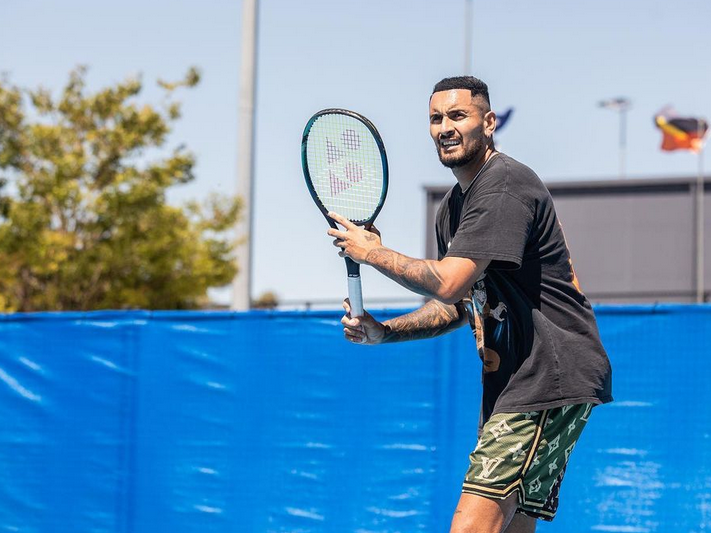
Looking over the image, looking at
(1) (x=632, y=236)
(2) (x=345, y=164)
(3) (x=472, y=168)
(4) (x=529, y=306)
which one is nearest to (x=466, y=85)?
(3) (x=472, y=168)

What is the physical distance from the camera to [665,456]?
561cm

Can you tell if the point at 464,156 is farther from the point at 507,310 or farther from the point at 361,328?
the point at 361,328

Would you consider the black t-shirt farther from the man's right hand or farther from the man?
the man's right hand

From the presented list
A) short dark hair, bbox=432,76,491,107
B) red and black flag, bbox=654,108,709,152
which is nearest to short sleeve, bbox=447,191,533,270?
short dark hair, bbox=432,76,491,107

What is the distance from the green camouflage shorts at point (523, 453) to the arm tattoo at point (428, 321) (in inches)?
20.3

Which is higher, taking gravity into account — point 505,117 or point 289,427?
point 505,117

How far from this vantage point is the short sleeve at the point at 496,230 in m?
3.37

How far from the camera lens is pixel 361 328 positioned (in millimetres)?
3643

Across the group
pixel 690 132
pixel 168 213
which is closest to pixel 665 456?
pixel 168 213

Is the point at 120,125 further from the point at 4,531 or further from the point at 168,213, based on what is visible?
the point at 4,531

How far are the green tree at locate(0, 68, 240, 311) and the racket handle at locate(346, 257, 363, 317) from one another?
594 inches

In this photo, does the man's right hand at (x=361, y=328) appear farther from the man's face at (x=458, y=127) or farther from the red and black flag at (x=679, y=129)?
the red and black flag at (x=679, y=129)

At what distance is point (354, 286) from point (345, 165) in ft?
1.87

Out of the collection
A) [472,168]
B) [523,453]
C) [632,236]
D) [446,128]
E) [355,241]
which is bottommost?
[523,453]
